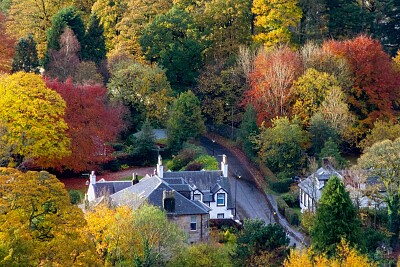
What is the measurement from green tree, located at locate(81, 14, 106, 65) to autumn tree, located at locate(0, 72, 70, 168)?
16964 millimetres

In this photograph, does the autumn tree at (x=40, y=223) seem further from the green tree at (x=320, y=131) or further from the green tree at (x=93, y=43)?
the green tree at (x=93, y=43)

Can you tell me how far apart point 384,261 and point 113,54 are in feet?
121

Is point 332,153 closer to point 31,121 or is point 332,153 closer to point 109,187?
point 109,187

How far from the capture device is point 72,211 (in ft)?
122

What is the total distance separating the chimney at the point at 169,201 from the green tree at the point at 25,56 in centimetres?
2809

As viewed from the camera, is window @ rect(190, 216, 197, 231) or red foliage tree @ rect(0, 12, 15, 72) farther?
red foliage tree @ rect(0, 12, 15, 72)

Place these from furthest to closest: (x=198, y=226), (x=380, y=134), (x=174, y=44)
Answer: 1. (x=174, y=44)
2. (x=380, y=134)
3. (x=198, y=226)

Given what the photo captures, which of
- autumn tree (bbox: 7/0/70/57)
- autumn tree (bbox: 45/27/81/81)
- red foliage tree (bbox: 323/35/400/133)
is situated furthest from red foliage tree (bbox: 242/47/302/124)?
autumn tree (bbox: 7/0/70/57)

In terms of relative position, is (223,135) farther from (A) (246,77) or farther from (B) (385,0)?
(B) (385,0)

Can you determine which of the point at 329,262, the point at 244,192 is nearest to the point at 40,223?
the point at 329,262

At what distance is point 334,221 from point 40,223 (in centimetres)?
1673

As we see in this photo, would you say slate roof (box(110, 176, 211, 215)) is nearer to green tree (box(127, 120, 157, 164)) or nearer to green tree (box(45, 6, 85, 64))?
green tree (box(127, 120, 157, 164))

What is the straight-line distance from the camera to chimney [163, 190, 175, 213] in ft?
159

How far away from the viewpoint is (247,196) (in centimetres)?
5981
